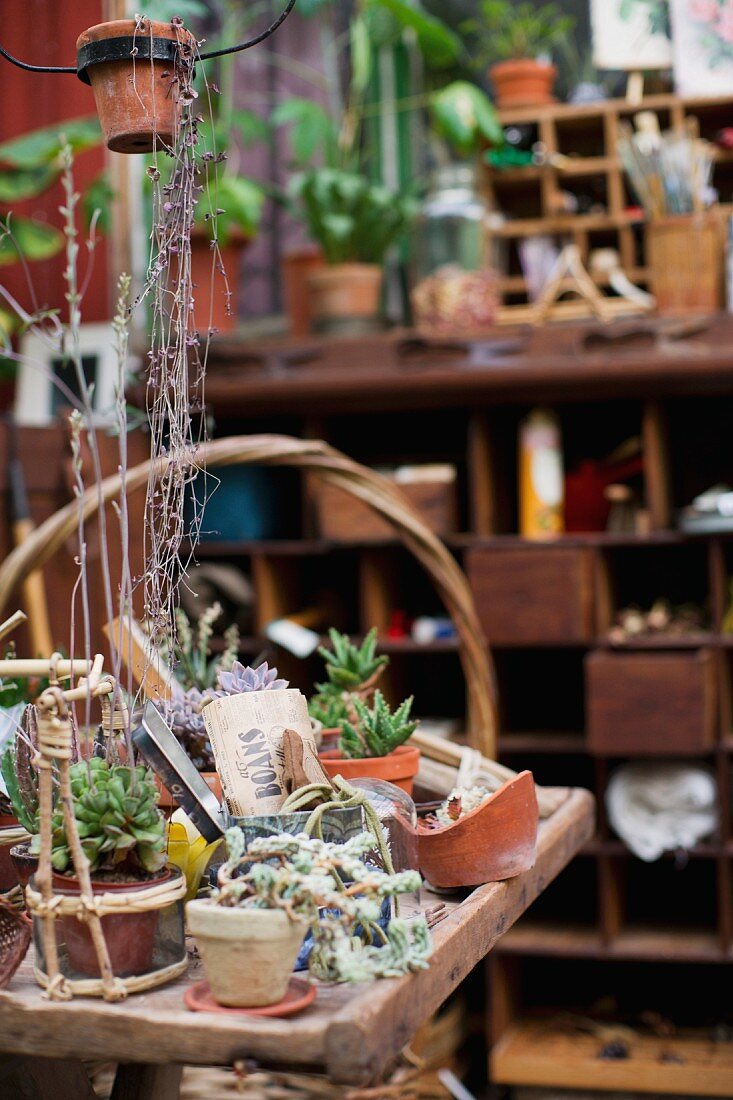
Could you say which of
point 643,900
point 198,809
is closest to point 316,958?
point 198,809

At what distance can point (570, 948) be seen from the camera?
326 centimetres

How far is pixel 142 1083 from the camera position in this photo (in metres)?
1.44

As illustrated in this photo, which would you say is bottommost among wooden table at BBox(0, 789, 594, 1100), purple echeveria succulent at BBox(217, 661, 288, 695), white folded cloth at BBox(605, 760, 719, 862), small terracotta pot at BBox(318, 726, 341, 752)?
white folded cloth at BBox(605, 760, 719, 862)

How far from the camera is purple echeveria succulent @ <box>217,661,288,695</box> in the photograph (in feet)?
4.21

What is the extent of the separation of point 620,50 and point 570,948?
2.45 metres

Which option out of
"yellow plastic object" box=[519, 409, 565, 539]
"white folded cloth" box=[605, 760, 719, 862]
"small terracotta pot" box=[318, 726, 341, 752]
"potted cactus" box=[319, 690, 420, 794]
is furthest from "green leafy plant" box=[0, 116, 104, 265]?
"potted cactus" box=[319, 690, 420, 794]

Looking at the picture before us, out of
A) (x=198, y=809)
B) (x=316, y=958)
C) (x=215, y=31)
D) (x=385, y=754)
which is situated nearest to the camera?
(x=316, y=958)

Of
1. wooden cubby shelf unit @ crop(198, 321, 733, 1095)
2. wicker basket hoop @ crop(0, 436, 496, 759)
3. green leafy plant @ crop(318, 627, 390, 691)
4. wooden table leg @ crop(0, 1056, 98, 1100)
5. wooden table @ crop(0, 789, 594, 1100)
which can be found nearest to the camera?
wooden table @ crop(0, 789, 594, 1100)

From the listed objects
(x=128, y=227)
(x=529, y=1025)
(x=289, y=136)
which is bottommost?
(x=529, y=1025)

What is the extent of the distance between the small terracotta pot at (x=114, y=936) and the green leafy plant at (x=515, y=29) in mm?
3209

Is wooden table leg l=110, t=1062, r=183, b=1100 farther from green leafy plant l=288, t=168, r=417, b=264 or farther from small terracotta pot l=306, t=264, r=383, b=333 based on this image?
green leafy plant l=288, t=168, r=417, b=264

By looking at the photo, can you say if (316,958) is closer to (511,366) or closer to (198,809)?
(198,809)

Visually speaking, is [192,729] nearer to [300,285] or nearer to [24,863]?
[24,863]

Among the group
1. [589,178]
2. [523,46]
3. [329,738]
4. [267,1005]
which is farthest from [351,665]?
[523,46]
